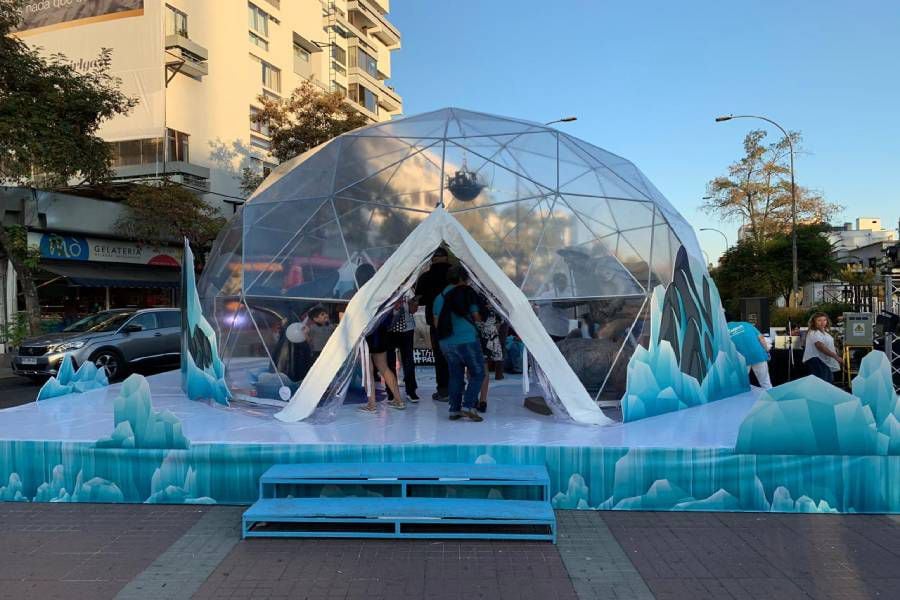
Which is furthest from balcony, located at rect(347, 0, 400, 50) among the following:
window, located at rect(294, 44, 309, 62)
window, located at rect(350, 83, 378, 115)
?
window, located at rect(294, 44, 309, 62)

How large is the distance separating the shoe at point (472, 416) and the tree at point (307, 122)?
732 inches

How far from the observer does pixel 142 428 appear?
17.4 feet

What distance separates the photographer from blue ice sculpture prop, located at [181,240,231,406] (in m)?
7.49

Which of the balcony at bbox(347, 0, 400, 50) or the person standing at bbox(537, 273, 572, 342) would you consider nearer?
the person standing at bbox(537, 273, 572, 342)

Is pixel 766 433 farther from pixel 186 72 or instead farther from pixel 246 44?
pixel 246 44

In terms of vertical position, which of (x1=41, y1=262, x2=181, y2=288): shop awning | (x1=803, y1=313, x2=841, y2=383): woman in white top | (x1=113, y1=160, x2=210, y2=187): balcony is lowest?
(x1=803, y1=313, x2=841, y2=383): woman in white top

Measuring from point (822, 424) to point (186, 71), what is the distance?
25.5 meters

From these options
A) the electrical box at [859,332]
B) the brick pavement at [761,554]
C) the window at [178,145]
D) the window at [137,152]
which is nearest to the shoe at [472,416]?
→ the brick pavement at [761,554]

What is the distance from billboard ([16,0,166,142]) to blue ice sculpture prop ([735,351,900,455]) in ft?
79.0

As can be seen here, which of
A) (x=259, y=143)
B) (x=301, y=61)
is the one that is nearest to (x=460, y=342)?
(x=259, y=143)

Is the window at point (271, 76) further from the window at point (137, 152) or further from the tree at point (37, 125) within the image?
the tree at point (37, 125)

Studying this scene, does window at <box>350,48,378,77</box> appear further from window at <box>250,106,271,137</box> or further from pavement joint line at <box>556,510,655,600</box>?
pavement joint line at <box>556,510,655,600</box>

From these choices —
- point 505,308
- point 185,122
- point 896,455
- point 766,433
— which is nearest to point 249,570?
→ point 505,308

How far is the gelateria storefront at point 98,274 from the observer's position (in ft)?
62.4
